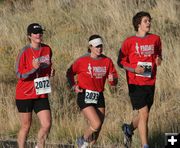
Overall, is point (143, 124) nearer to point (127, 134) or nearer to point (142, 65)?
point (127, 134)

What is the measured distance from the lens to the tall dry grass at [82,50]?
11.3m

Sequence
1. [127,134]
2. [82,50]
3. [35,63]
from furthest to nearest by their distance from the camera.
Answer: [82,50] < [127,134] < [35,63]

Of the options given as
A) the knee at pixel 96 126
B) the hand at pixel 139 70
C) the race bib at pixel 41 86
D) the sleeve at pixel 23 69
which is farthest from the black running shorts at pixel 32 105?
the hand at pixel 139 70

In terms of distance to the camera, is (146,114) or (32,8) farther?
(32,8)

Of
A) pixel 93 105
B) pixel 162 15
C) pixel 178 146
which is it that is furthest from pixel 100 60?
pixel 162 15

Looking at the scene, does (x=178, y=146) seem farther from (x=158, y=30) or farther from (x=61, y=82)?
(x=158, y=30)

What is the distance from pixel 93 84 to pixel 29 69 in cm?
96

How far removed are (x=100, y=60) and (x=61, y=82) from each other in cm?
499

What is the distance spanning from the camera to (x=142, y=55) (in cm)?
965

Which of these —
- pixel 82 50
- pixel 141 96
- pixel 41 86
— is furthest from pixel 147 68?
pixel 82 50

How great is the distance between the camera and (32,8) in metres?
23.4

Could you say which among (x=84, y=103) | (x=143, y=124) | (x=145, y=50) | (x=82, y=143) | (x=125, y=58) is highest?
(x=145, y=50)

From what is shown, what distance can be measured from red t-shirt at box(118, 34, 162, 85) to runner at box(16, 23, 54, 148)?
118 centimetres

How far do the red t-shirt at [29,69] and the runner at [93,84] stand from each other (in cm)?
54
